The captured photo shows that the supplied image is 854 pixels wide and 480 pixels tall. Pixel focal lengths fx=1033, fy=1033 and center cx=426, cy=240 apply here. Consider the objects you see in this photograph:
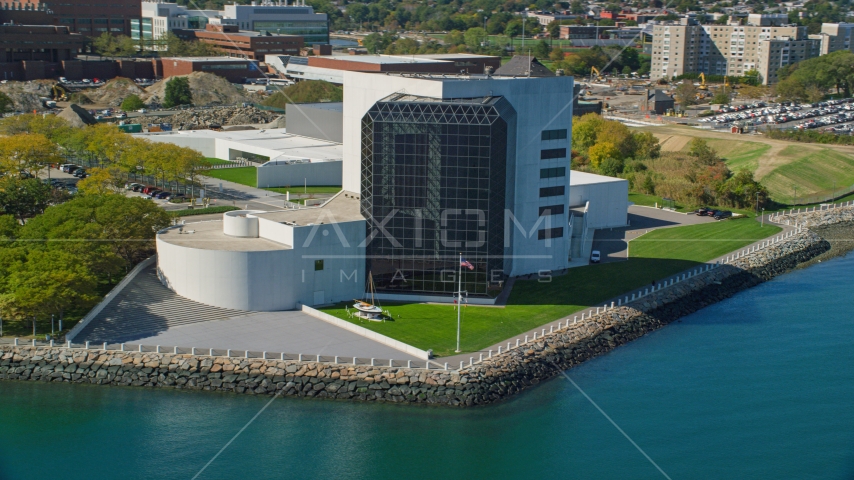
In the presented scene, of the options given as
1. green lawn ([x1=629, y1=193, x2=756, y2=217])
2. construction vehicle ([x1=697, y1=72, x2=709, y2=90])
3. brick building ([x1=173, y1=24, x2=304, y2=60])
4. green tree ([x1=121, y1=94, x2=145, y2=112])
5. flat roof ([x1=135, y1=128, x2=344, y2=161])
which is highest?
brick building ([x1=173, y1=24, x2=304, y2=60])

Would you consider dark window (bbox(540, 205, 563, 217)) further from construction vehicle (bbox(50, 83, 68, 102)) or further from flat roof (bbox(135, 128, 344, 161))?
construction vehicle (bbox(50, 83, 68, 102))

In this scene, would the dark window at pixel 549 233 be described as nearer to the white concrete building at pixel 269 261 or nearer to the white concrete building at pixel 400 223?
the white concrete building at pixel 400 223

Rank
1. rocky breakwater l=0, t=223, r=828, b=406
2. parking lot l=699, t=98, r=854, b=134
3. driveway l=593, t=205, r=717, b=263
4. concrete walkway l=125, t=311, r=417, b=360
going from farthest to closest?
parking lot l=699, t=98, r=854, b=134, driveway l=593, t=205, r=717, b=263, concrete walkway l=125, t=311, r=417, b=360, rocky breakwater l=0, t=223, r=828, b=406

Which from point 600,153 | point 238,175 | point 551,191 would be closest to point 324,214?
point 551,191

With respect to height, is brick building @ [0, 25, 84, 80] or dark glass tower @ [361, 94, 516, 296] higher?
brick building @ [0, 25, 84, 80]

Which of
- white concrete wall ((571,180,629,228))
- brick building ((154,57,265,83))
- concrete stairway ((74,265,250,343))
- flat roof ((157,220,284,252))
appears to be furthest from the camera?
brick building ((154,57,265,83))

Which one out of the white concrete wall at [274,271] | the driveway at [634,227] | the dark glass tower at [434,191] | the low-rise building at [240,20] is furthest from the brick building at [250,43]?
the white concrete wall at [274,271]

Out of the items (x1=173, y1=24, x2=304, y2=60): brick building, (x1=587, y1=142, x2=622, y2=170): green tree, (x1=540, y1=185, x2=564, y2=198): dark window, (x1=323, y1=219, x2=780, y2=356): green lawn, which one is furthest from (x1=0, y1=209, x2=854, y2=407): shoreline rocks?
(x1=173, y1=24, x2=304, y2=60): brick building

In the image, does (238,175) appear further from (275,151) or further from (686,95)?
(686,95)
